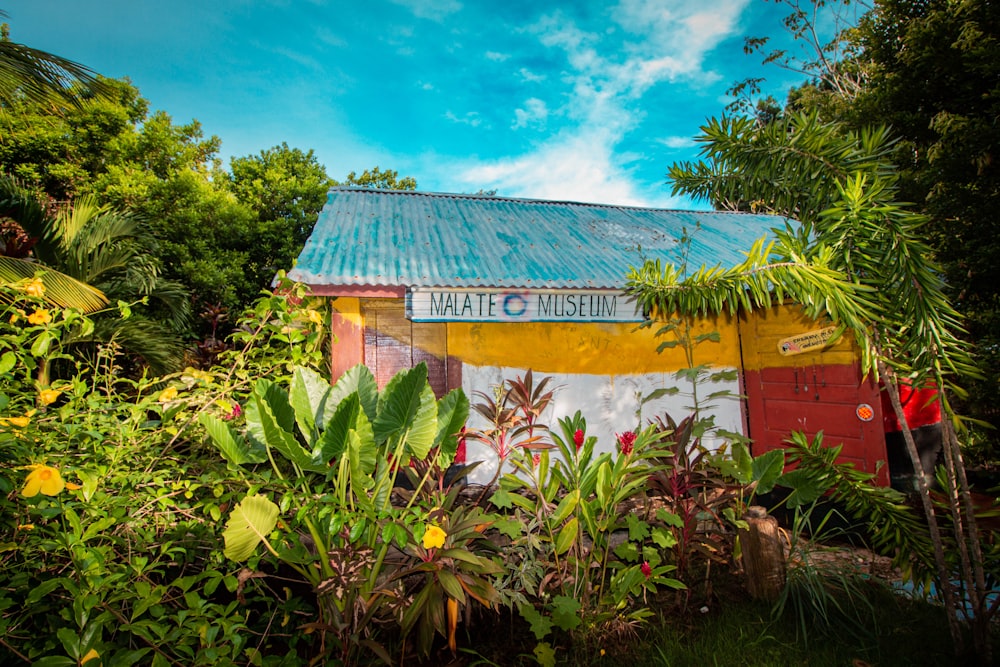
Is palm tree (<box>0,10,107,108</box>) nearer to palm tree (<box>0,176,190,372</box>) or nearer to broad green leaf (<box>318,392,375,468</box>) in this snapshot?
palm tree (<box>0,176,190,372</box>)

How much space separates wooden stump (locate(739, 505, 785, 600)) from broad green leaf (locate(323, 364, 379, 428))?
2.56m

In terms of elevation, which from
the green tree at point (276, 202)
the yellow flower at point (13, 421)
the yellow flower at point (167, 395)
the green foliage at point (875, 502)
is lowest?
the green foliage at point (875, 502)

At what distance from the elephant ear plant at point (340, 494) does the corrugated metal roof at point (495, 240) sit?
6.13ft

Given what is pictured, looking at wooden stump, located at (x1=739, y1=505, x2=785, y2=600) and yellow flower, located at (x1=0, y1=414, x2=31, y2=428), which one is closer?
yellow flower, located at (x1=0, y1=414, x2=31, y2=428)

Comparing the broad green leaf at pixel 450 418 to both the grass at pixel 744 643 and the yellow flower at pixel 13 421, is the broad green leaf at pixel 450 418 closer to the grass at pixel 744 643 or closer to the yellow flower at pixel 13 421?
the grass at pixel 744 643

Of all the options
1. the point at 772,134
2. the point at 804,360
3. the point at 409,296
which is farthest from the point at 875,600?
the point at 409,296

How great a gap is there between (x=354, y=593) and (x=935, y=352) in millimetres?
3090

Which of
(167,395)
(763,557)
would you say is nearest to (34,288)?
(167,395)

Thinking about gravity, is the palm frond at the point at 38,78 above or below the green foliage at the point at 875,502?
above

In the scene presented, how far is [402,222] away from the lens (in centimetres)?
593

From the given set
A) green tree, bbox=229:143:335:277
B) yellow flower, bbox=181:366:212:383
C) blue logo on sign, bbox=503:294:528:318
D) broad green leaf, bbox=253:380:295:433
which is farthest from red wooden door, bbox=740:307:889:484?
green tree, bbox=229:143:335:277

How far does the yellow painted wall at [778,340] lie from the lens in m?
4.86

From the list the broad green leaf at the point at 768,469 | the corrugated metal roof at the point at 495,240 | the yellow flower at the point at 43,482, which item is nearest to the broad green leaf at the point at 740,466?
the broad green leaf at the point at 768,469

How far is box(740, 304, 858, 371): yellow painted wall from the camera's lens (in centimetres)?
486
